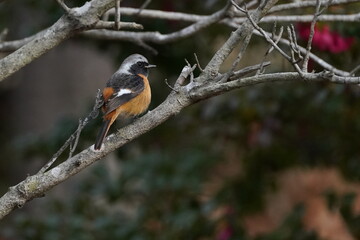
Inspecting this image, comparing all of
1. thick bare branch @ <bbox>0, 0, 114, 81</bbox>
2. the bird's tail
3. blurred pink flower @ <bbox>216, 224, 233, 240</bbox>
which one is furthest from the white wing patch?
blurred pink flower @ <bbox>216, 224, 233, 240</bbox>

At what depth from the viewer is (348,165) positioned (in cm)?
668

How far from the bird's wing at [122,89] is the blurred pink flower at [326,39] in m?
1.34

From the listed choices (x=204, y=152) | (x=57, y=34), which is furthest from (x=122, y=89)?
(x=204, y=152)

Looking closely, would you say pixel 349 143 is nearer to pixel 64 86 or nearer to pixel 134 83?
pixel 134 83

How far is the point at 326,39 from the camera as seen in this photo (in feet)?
18.8

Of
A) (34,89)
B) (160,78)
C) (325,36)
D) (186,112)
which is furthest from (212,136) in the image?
(34,89)

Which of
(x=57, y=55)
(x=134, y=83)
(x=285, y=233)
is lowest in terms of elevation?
(x=285, y=233)

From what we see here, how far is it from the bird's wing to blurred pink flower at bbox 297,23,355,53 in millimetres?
1343

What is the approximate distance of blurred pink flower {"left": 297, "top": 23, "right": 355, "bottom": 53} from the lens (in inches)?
225

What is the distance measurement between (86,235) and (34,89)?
416cm

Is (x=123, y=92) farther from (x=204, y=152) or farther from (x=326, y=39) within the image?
(x=204, y=152)

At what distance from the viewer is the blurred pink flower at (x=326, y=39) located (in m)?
5.71

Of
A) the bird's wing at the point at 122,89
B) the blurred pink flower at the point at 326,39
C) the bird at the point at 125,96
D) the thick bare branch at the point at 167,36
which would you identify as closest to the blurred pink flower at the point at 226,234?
the blurred pink flower at the point at 326,39

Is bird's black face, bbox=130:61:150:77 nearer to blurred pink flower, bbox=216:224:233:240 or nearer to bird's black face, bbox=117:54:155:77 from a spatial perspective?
bird's black face, bbox=117:54:155:77
